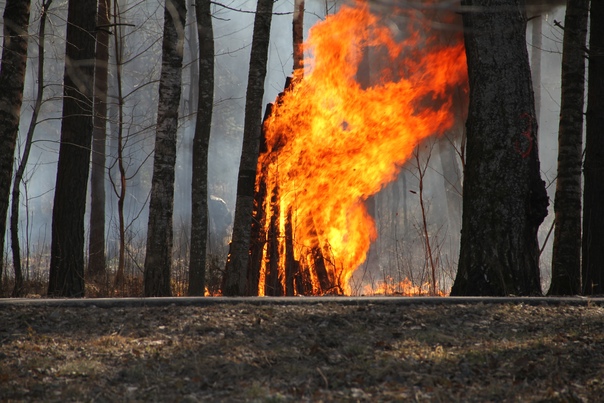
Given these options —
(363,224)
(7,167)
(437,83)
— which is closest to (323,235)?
(363,224)

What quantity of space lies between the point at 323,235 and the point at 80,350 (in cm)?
598

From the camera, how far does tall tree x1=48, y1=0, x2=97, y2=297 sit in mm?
9578

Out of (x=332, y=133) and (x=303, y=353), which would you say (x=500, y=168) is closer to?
(x=332, y=133)

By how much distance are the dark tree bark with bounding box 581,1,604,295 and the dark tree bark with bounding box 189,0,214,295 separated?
6164mm

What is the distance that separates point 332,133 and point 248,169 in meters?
1.50

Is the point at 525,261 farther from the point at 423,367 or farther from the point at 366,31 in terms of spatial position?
the point at 366,31

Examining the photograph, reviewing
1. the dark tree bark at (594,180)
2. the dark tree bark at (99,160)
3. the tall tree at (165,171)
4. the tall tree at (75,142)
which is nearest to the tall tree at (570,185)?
the dark tree bark at (594,180)

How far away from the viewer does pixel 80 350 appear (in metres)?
5.18

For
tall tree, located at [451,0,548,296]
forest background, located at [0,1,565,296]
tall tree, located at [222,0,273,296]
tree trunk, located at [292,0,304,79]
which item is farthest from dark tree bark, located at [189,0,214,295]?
forest background, located at [0,1,565,296]

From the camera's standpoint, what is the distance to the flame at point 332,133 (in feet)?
34.4

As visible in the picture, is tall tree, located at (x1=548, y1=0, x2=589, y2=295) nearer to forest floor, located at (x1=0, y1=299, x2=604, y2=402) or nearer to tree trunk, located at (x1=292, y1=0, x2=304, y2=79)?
forest floor, located at (x1=0, y1=299, x2=604, y2=402)

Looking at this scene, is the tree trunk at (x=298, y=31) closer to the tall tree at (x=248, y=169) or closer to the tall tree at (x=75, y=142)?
the tall tree at (x=248, y=169)

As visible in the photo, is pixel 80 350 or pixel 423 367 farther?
pixel 80 350

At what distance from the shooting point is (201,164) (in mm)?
11836
